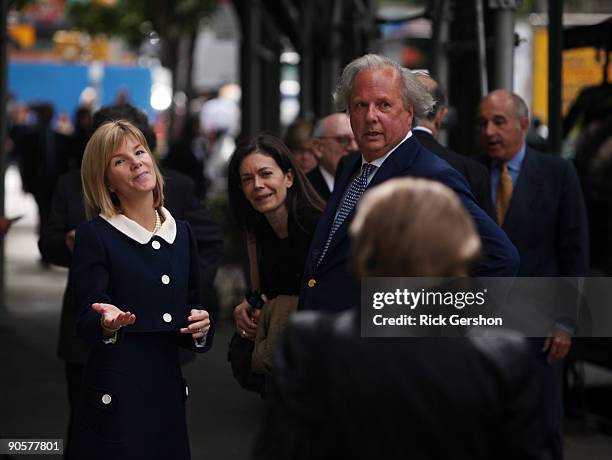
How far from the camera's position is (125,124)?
16.9 ft

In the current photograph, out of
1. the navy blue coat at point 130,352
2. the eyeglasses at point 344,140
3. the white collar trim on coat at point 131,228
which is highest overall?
the eyeglasses at point 344,140

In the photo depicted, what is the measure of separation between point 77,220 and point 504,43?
2841mm

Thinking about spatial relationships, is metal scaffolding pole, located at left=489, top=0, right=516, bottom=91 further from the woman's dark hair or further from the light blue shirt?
the woman's dark hair

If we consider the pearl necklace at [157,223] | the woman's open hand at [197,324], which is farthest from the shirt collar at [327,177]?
the woman's open hand at [197,324]

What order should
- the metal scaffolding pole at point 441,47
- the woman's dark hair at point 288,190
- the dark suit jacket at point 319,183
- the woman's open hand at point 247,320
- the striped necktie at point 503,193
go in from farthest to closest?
the metal scaffolding pole at point 441,47
the dark suit jacket at point 319,183
the striped necktie at point 503,193
the woman's dark hair at point 288,190
the woman's open hand at point 247,320

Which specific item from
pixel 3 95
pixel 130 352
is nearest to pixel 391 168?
pixel 130 352

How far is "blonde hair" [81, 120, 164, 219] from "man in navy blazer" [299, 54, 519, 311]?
0.74 metres

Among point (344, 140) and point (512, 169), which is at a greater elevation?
point (344, 140)

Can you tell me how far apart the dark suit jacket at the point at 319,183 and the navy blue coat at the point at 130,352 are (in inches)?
91.8

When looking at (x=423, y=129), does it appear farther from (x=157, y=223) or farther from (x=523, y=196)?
(x=157, y=223)

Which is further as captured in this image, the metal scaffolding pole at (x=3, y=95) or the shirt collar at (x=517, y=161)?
the metal scaffolding pole at (x=3, y=95)

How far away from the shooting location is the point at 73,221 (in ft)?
21.4

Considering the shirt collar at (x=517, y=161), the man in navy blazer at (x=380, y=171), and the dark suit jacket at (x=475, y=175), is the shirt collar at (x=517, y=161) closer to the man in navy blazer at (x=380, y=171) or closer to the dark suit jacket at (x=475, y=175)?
the dark suit jacket at (x=475, y=175)

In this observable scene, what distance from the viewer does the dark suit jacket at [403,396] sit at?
2922 millimetres
